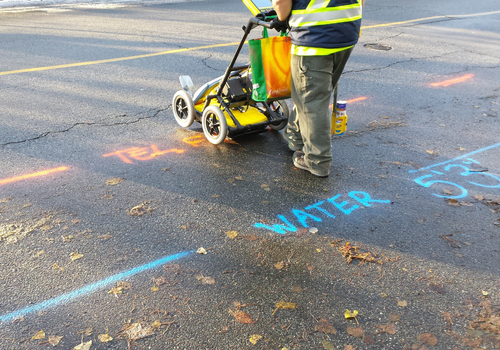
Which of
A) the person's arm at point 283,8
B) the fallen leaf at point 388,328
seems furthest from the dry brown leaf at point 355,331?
the person's arm at point 283,8

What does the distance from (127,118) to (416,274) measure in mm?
3931

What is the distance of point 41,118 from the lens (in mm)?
5340

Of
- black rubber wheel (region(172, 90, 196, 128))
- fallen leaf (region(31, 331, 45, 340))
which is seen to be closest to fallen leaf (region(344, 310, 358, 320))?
fallen leaf (region(31, 331, 45, 340))

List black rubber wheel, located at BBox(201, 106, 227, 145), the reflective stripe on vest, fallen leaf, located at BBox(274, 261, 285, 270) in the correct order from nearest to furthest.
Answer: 1. fallen leaf, located at BBox(274, 261, 285, 270)
2. the reflective stripe on vest
3. black rubber wheel, located at BBox(201, 106, 227, 145)

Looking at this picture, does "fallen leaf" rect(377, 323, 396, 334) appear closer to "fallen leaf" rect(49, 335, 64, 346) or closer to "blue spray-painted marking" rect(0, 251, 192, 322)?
"blue spray-painted marking" rect(0, 251, 192, 322)

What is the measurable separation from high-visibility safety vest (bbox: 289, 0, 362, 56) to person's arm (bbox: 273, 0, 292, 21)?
0.15 ft

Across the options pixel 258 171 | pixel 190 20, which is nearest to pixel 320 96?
pixel 258 171

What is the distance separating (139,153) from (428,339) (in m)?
3.32

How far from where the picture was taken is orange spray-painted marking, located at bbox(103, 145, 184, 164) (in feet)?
14.9

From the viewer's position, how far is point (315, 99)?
4.01 m

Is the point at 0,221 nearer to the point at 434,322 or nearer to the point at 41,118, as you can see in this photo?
the point at 41,118

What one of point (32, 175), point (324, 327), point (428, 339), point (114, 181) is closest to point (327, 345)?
point (324, 327)

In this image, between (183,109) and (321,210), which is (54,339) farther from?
(183,109)

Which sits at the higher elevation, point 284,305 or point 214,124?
point 214,124
